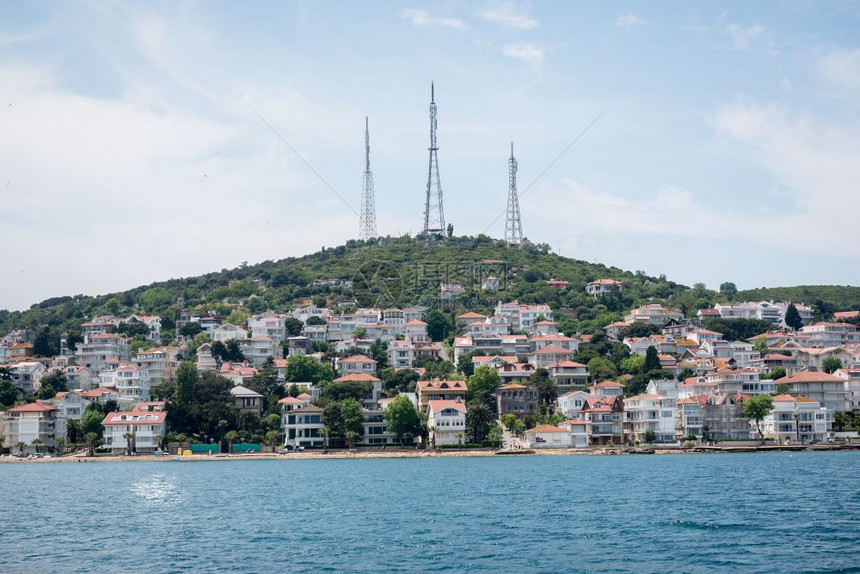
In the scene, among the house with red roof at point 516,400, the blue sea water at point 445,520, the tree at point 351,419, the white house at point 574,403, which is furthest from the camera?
the house with red roof at point 516,400

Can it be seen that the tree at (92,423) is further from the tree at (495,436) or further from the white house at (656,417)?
the white house at (656,417)

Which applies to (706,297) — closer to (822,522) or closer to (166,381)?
(166,381)

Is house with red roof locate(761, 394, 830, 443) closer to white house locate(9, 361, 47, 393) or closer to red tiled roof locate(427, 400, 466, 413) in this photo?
red tiled roof locate(427, 400, 466, 413)

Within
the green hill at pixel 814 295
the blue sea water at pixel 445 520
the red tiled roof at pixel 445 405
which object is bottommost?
the blue sea water at pixel 445 520

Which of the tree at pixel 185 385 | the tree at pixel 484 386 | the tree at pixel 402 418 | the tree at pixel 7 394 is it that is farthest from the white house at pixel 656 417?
the tree at pixel 7 394

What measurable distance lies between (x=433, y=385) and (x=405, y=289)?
47.8 metres

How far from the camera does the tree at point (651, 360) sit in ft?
313

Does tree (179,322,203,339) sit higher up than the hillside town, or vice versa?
tree (179,322,203,339)

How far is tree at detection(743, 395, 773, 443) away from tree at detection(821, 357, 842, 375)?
55.9ft

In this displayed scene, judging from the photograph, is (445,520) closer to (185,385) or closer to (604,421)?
(604,421)

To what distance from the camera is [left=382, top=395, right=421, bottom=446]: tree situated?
7969 cm

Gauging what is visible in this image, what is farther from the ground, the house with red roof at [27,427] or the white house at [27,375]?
the white house at [27,375]

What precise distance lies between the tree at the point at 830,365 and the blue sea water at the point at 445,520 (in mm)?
41111

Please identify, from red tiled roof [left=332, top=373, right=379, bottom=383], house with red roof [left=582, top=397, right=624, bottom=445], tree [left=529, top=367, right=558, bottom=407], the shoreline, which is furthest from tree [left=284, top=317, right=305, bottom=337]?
house with red roof [left=582, top=397, right=624, bottom=445]
